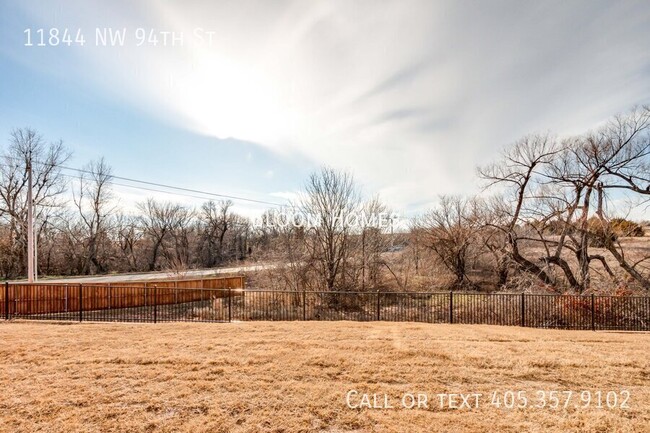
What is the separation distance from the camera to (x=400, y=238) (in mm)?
22062

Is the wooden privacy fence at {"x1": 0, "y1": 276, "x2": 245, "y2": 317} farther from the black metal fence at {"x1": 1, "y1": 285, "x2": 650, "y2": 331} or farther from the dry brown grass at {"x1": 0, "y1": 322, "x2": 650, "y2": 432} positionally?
the dry brown grass at {"x1": 0, "y1": 322, "x2": 650, "y2": 432}

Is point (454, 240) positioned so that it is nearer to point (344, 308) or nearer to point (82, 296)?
point (344, 308)

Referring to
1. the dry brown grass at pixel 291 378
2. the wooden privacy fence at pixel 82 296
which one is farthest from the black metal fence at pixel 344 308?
the dry brown grass at pixel 291 378

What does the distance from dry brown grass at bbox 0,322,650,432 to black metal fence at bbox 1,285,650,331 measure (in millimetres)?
4393

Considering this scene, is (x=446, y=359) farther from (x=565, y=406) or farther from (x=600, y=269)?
(x=600, y=269)

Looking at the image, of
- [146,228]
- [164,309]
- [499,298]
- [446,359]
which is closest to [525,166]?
[499,298]

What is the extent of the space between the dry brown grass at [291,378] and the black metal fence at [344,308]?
4393mm

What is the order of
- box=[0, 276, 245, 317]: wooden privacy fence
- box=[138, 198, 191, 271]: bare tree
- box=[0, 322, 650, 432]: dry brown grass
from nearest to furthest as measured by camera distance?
box=[0, 322, 650, 432]: dry brown grass → box=[0, 276, 245, 317]: wooden privacy fence → box=[138, 198, 191, 271]: bare tree

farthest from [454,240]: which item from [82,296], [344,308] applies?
[82,296]

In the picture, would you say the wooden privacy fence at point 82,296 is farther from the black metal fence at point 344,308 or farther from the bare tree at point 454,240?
the bare tree at point 454,240

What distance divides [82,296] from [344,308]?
35.5 feet

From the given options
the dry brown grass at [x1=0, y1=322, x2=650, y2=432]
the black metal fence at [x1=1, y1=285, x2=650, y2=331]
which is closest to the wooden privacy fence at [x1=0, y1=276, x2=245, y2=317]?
the black metal fence at [x1=1, y1=285, x2=650, y2=331]

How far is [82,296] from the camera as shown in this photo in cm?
1224

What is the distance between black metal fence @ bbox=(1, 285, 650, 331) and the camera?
10539mm
